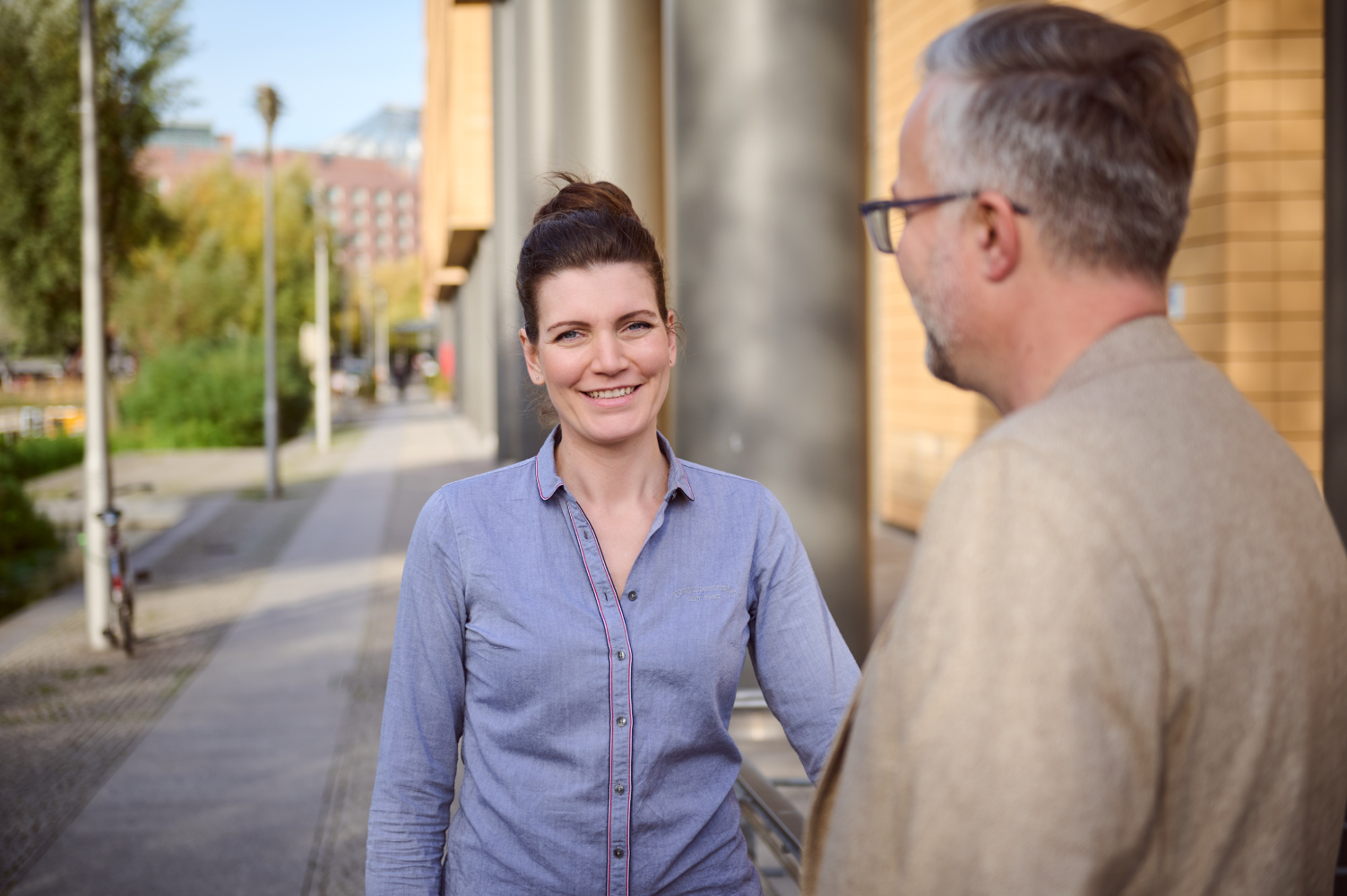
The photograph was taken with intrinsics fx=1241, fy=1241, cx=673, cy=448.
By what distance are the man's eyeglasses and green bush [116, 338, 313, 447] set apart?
31.2 metres

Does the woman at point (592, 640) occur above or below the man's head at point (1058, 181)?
below

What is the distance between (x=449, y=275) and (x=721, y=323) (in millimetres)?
37079

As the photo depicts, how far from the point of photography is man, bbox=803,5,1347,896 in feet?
3.08

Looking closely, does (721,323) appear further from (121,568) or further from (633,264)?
(121,568)

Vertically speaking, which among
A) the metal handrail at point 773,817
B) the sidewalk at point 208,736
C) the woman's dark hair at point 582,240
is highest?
the woman's dark hair at point 582,240

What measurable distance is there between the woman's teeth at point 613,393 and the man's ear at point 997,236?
0.92 meters

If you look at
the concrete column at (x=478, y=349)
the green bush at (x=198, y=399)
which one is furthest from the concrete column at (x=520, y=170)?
the green bush at (x=198, y=399)

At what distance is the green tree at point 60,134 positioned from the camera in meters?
24.5

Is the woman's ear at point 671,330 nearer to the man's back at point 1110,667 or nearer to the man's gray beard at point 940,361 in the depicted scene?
the man's gray beard at point 940,361

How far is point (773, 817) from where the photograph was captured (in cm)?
302

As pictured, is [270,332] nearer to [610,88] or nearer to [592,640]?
[610,88]

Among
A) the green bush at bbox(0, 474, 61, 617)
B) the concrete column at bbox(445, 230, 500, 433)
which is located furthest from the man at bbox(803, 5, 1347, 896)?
the concrete column at bbox(445, 230, 500, 433)

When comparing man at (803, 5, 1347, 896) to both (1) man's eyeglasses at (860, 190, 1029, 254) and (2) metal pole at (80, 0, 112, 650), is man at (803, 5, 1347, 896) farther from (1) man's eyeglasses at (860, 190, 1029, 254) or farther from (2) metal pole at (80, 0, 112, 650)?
(2) metal pole at (80, 0, 112, 650)

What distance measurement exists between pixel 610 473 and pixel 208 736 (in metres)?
5.66
